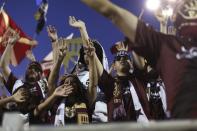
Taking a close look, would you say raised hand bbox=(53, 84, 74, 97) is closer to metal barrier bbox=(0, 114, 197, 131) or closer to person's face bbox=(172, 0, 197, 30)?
person's face bbox=(172, 0, 197, 30)

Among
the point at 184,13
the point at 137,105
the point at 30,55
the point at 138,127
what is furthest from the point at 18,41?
the point at 138,127

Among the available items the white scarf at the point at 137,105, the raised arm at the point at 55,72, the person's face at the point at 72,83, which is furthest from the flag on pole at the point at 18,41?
the white scarf at the point at 137,105

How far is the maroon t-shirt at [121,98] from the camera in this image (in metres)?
4.61

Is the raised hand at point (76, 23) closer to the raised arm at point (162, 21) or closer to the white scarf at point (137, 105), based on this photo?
the raised arm at point (162, 21)

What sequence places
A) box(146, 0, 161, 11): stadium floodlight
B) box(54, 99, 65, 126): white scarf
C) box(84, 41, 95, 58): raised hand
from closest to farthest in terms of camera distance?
box(54, 99, 65, 126): white scarf
box(84, 41, 95, 58): raised hand
box(146, 0, 161, 11): stadium floodlight

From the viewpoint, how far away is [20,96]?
199 inches

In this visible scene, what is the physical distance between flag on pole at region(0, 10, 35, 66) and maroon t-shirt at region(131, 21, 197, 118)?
547 cm

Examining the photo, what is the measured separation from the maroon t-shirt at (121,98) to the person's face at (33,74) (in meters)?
0.98

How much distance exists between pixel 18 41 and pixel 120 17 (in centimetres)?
558

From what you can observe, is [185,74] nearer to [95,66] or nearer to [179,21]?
[179,21]

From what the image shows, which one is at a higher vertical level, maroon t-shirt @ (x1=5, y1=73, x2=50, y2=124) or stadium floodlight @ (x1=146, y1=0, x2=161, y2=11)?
stadium floodlight @ (x1=146, y1=0, x2=161, y2=11)

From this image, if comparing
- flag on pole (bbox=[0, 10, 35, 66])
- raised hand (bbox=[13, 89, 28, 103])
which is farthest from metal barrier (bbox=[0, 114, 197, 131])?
flag on pole (bbox=[0, 10, 35, 66])

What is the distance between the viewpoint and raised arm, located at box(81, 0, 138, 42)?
280 cm

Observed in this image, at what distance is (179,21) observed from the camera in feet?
9.29
